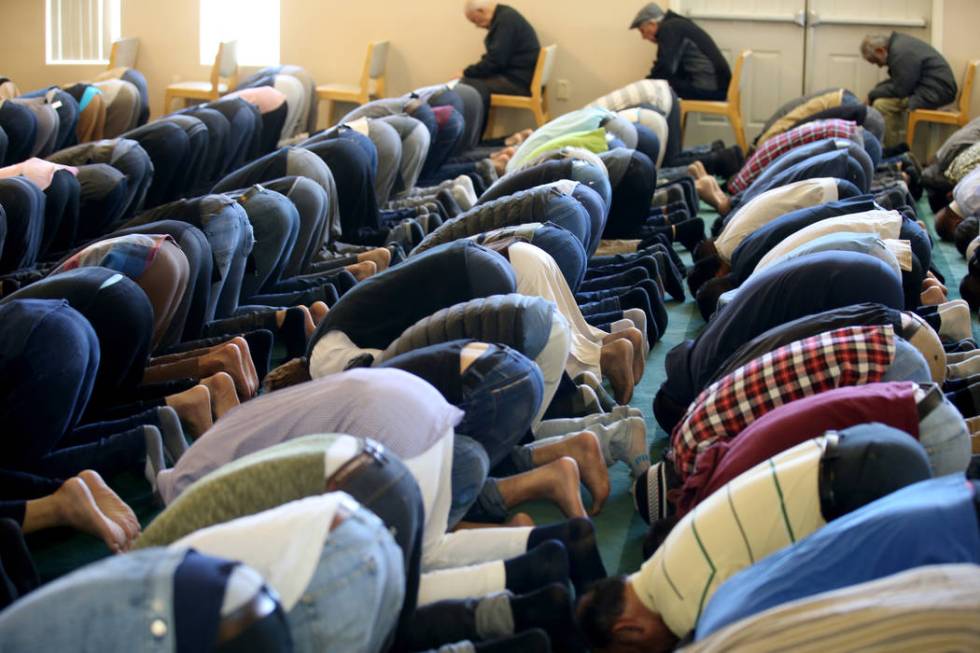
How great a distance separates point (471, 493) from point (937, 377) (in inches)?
43.0

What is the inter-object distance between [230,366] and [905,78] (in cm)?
582

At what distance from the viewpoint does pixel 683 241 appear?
5.86 meters

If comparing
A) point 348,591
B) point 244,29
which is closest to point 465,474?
point 348,591

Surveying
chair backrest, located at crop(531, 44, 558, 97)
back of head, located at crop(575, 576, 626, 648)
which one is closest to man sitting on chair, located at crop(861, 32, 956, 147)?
chair backrest, located at crop(531, 44, 558, 97)

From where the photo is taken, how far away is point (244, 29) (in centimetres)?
1068

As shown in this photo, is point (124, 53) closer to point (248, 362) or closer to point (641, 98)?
point (641, 98)

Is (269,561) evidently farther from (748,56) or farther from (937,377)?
(748,56)

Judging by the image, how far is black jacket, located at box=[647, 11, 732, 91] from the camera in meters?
8.80

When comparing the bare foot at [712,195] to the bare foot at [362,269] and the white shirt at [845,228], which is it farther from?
the white shirt at [845,228]

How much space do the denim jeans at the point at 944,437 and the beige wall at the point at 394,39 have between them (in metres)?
6.71

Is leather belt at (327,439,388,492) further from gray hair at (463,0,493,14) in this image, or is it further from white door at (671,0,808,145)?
gray hair at (463,0,493,14)

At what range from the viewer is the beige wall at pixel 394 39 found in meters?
9.47

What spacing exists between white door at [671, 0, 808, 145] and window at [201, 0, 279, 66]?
127 inches

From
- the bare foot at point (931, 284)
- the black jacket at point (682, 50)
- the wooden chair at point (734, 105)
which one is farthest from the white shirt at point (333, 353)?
the black jacket at point (682, 50)
